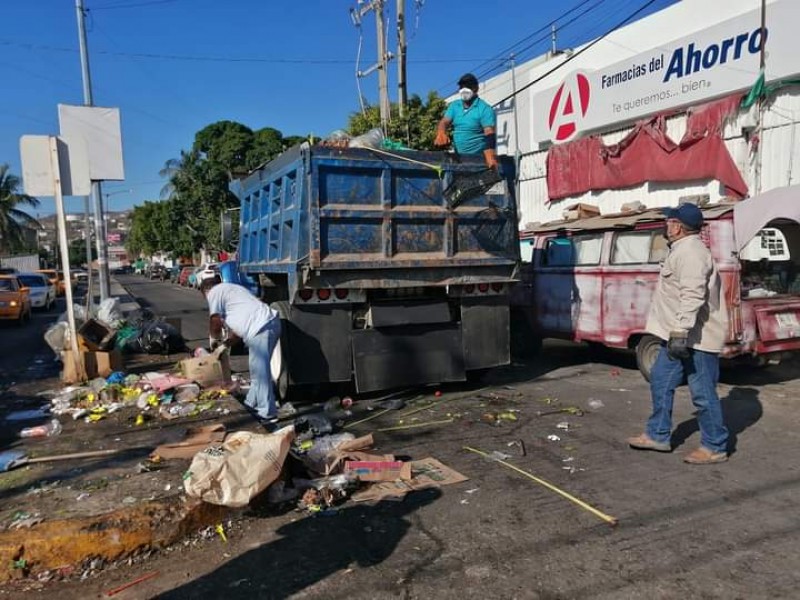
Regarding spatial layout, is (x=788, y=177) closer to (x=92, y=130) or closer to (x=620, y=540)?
(x=620, y=540)

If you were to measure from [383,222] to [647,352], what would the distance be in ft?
11.6

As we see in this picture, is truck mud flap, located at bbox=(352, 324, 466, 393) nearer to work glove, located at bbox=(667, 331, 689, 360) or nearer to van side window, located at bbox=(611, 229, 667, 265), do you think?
van side window, located at bbox=(611, 229, 667, 265)

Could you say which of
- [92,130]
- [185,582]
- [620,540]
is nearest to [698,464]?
[620,540]

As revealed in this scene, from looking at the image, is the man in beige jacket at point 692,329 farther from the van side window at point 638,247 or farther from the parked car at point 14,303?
the parked car at point 14,303

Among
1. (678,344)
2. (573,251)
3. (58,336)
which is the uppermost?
(573,251)

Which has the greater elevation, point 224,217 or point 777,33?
point 777,33

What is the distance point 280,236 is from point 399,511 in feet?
12.3

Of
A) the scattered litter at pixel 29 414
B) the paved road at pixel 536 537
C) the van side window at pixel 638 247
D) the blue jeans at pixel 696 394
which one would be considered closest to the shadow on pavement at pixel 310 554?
the paved road at pixel 536 537

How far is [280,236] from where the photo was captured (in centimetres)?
672

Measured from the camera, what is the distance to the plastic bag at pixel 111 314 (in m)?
Result: 10.6

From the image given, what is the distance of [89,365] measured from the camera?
739 cm

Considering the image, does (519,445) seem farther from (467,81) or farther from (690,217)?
(467,81)

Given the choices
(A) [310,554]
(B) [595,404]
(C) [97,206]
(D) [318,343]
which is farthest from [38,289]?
(A) [310,554]

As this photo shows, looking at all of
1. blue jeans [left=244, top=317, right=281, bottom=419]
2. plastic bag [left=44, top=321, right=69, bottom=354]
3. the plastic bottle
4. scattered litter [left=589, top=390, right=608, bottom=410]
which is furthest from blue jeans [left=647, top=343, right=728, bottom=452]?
plastic bag [left=44, top=321, right=69, bottom=354]
